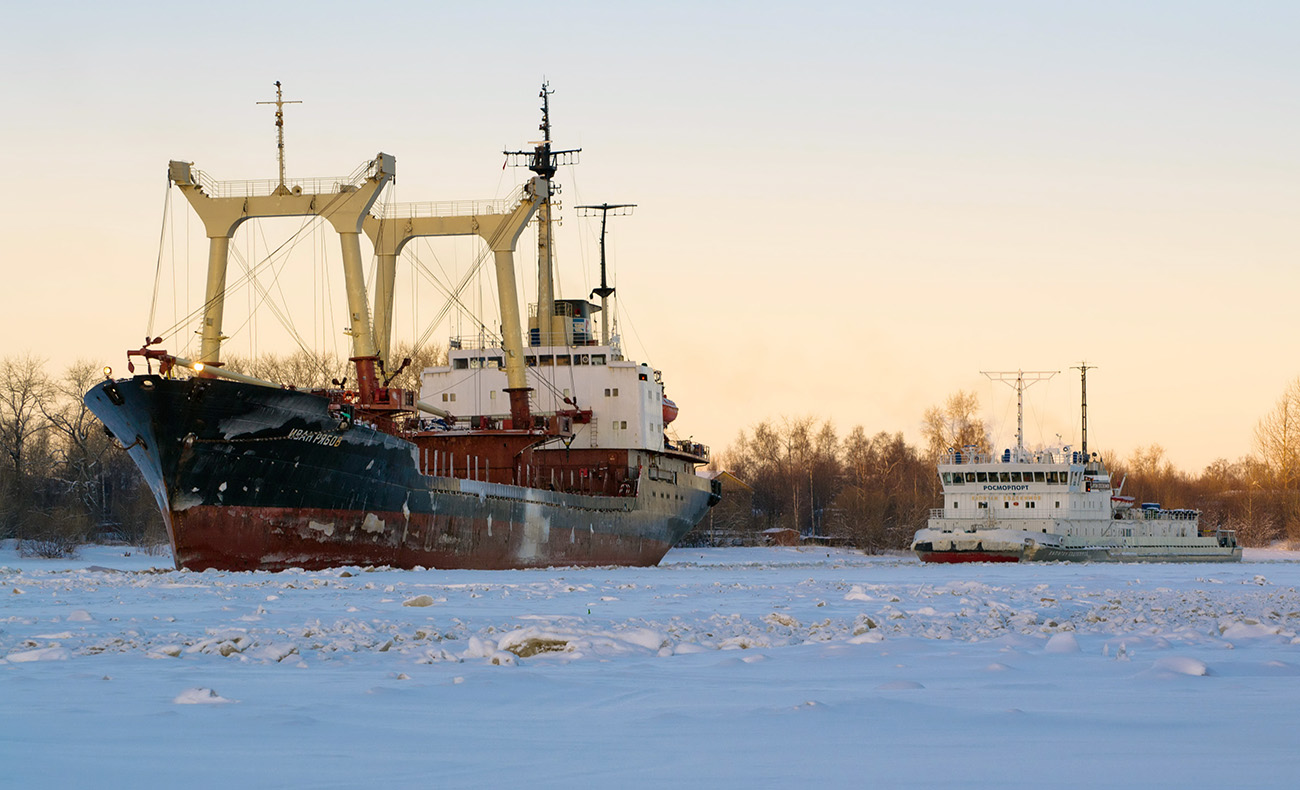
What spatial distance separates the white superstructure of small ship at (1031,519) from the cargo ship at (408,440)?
8.88 metres

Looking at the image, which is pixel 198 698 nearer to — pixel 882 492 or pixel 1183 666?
pixel 1183 666

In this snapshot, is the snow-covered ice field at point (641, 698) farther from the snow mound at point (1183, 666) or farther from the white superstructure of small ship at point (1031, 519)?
the white superstructure of small ship at point (1031, 519)

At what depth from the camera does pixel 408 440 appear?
33.4 metres

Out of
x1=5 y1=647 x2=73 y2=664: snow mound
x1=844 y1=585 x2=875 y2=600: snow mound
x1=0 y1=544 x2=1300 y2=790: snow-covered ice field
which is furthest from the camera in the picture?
x1=844 y1=585 x2=875 y2=600: snow mound

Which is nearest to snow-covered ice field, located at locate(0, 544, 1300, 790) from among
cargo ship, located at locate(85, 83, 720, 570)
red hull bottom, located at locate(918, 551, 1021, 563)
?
cargo ship, located at locate(85, 83, 720, 570)

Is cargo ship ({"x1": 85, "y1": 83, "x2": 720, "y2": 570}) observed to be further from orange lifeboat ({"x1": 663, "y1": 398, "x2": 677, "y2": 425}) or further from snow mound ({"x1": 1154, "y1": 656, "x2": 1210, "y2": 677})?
snow mound ({"x1": 1154, "y1": 656, "x2": 1210, "y2": 677})

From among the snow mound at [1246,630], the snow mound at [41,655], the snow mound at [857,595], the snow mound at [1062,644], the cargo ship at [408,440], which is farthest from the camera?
the cargo ship at [408,440]

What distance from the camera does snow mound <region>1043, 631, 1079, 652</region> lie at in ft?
33.4

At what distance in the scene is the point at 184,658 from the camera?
916 centimetres

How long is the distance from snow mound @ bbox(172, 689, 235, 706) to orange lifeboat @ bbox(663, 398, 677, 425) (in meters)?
36.8

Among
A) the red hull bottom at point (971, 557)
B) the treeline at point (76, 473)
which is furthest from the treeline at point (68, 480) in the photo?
the red hull bottom at point (971, 557)

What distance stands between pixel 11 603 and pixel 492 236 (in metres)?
23.2

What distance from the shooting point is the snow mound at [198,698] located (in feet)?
23.0

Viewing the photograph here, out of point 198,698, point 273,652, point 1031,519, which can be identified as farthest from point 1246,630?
point 1031,519
